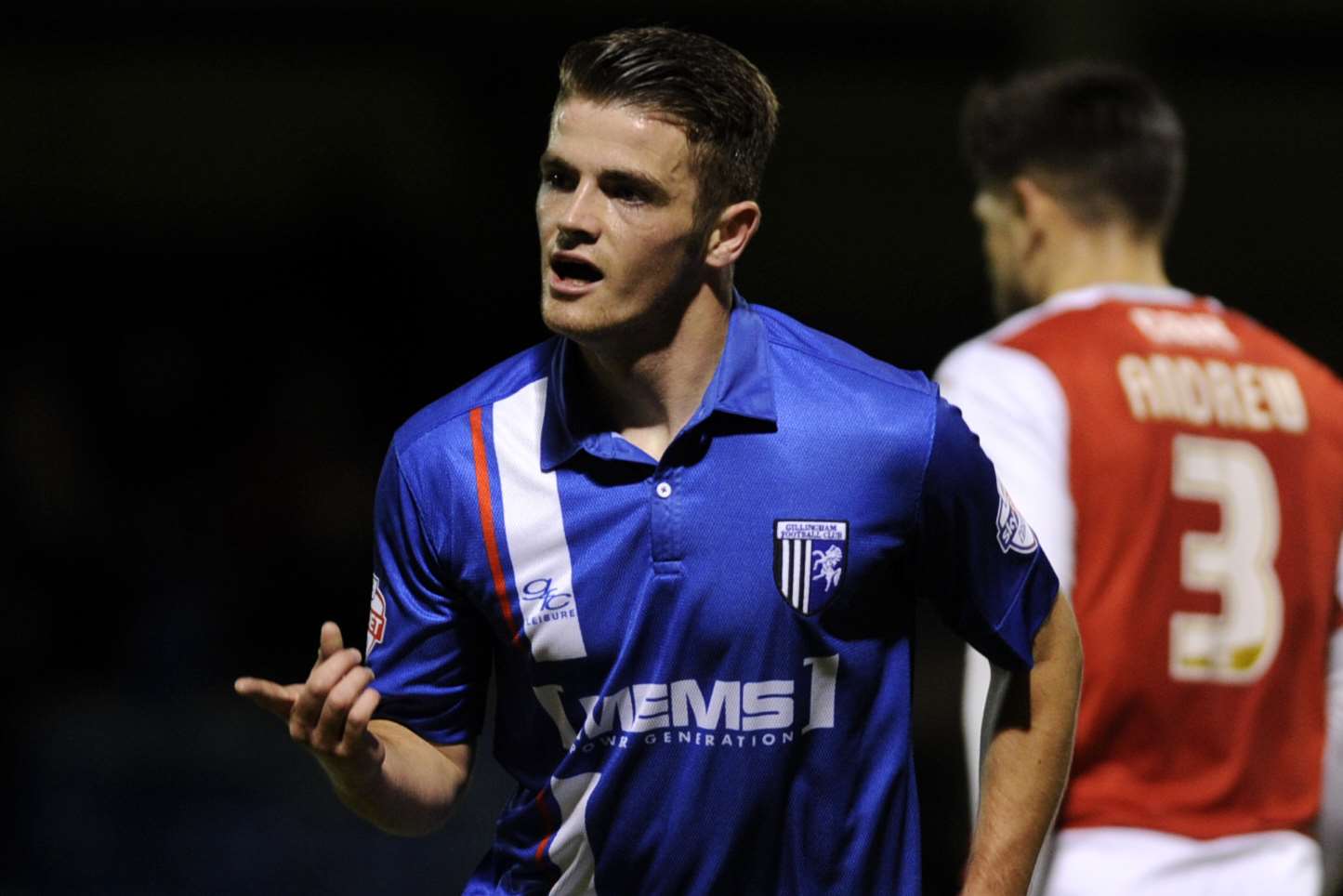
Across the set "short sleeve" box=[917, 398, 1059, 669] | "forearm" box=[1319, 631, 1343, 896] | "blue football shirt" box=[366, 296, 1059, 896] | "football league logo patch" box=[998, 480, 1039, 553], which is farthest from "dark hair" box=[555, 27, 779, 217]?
"forearm" box=[1319, 631, 1343, 896]

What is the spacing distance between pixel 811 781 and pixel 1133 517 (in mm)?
897

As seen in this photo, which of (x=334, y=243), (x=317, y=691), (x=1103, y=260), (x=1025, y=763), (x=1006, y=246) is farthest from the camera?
(x=334, y=243)

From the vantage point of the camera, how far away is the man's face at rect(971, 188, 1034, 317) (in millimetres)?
3502

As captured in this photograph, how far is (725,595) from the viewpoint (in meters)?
2.34

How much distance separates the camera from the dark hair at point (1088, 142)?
3.45 meters

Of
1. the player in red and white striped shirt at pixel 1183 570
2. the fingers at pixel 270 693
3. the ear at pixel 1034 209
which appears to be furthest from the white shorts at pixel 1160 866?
the fingers at pixel 270 693

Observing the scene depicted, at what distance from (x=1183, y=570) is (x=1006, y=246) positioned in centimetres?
80

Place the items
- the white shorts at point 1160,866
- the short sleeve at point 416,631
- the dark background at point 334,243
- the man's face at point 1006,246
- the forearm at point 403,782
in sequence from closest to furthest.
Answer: the forearm at point 403,782 < the short sleeve at point 416,631 < the white shorts at point 1160,866 < the man's face at point 1006,246 < the dark background at point 334,243

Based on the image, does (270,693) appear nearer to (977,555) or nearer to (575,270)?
(575,270)

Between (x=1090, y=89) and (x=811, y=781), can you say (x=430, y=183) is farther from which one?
(x=811, y=781)

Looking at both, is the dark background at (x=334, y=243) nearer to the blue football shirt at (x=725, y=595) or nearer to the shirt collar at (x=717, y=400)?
the blue football shirt at (x=725, y=595)

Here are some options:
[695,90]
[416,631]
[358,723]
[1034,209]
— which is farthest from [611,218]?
[1034,209]

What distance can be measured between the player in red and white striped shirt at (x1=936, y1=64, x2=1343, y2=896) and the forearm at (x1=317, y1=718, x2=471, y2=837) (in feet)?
2.89

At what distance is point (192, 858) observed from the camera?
6016 millimetres
